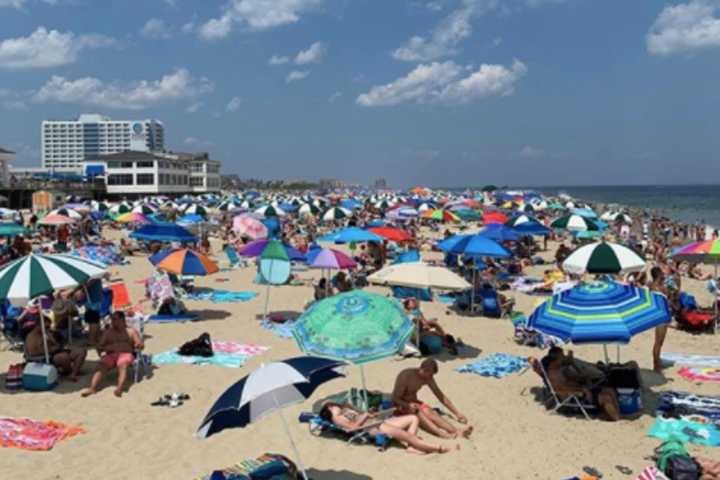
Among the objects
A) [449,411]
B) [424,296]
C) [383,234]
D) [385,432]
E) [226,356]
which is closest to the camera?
[385,432]

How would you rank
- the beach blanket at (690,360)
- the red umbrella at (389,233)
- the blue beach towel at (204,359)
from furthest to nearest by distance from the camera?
the red umbrella at (389,233) → the beach blanket at (690,360) → the blue beach towel at (204,359)

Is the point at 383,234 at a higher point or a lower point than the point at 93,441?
higher

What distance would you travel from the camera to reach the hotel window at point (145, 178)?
62200 mm

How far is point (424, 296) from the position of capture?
12.7 m

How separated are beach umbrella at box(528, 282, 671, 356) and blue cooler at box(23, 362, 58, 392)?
5.53 m

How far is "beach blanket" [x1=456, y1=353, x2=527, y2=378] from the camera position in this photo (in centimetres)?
835

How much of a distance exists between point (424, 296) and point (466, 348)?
9.74 ft

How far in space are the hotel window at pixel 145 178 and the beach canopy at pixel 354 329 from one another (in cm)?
5955

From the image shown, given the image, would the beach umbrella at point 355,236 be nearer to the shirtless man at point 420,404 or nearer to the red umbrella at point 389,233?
the red umbrella at point 389,233

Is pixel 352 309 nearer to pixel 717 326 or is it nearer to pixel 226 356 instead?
pixel 226 356

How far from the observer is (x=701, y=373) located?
27.2ft

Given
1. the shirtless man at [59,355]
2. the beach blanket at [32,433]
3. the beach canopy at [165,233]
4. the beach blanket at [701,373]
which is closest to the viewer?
the beach blanket at [32,433]

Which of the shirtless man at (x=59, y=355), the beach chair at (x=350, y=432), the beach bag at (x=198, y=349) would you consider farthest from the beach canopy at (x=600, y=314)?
the shirtless man at (x=59, y=355)

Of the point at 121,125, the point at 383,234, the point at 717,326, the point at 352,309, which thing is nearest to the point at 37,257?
the point at 352,309
